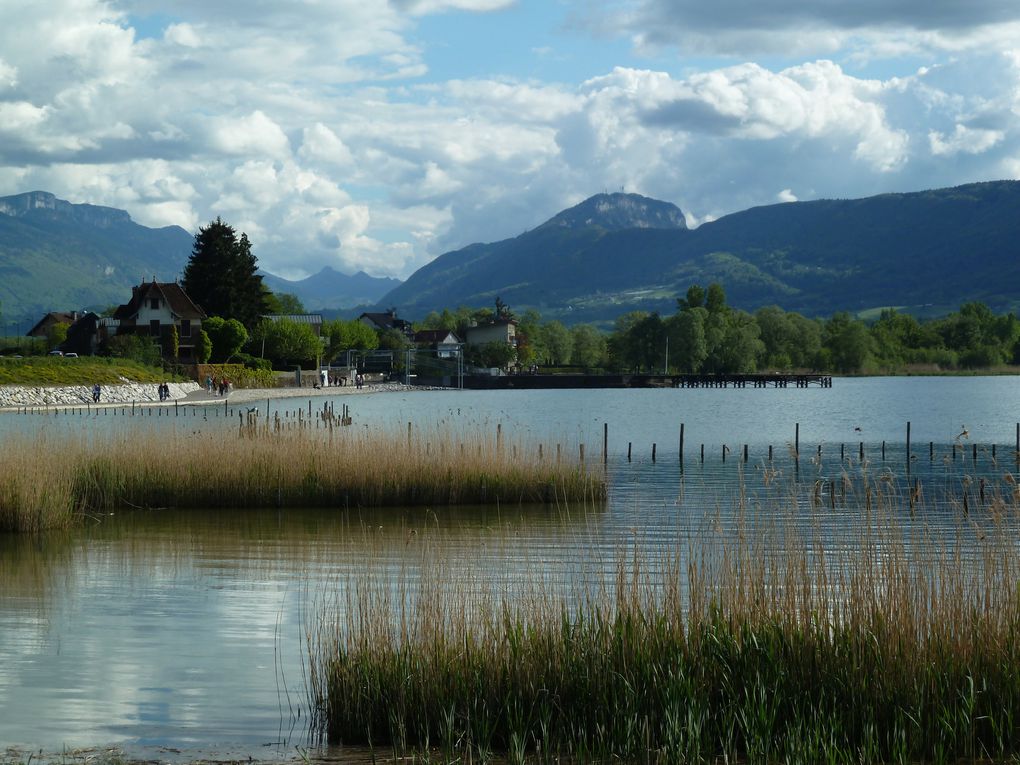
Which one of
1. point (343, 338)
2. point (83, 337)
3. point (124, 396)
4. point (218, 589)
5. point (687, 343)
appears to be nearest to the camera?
point (218, 589)

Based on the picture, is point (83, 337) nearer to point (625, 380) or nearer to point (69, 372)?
point (69, 372)

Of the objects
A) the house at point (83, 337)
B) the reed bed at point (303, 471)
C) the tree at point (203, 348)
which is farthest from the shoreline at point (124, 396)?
the reed bed at point (303, 471)

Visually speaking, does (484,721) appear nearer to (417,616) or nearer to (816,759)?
(417,616)

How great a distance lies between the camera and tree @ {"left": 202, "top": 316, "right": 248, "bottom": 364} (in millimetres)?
109438

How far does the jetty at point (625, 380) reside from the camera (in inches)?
7057

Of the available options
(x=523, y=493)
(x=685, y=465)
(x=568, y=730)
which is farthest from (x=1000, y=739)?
(x=685, y=465)

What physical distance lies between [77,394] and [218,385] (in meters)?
22.7

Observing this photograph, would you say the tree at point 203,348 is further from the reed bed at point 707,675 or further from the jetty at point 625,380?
the reed bed at point 707,675

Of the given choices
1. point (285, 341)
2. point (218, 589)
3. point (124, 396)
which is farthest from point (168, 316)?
point (218, 589)

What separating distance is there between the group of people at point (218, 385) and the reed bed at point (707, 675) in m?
86.9

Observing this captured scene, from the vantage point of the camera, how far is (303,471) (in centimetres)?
2745

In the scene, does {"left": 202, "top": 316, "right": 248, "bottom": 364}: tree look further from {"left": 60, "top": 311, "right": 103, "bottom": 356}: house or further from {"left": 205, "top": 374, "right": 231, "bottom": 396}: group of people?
{"left": 60, "top": 311, "right": 103, "bottom": 356}: house

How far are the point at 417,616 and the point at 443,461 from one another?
58.8 ft

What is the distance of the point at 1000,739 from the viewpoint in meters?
8.73
